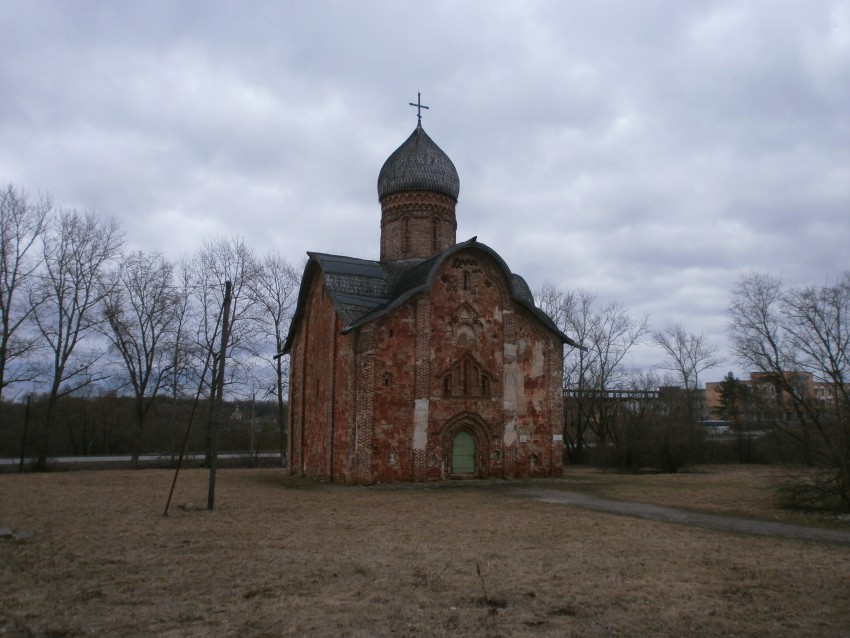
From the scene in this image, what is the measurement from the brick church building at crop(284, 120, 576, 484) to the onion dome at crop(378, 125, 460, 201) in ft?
0.18

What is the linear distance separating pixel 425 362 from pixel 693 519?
31.3 feet

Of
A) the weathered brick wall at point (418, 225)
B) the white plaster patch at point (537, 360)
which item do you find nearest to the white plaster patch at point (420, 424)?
the white plaster patch at point (537, 360)

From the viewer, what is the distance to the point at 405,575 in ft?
23.8

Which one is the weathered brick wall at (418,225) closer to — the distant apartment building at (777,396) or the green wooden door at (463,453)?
the green wooden door at (463,453)

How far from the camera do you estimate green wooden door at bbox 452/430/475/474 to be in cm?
2020

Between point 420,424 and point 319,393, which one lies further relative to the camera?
point 319,393

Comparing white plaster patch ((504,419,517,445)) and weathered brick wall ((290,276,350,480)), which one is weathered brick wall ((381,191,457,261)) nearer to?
weathered brick wall ((290,276,350,480))

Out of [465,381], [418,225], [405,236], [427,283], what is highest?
[418,225]

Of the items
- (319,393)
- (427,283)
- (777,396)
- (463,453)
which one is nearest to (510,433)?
(463,453)

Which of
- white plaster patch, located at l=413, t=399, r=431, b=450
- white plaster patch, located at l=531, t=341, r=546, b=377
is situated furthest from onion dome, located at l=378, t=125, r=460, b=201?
white plaster patch, located at l=413, t=399, r=431, b=450

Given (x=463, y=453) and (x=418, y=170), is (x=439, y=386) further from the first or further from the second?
(x=418, y=170)

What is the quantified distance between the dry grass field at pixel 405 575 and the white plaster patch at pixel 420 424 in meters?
6.16

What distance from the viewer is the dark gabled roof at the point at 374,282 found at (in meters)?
19.8

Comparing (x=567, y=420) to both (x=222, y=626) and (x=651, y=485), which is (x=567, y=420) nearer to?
(x=651, y=485)
